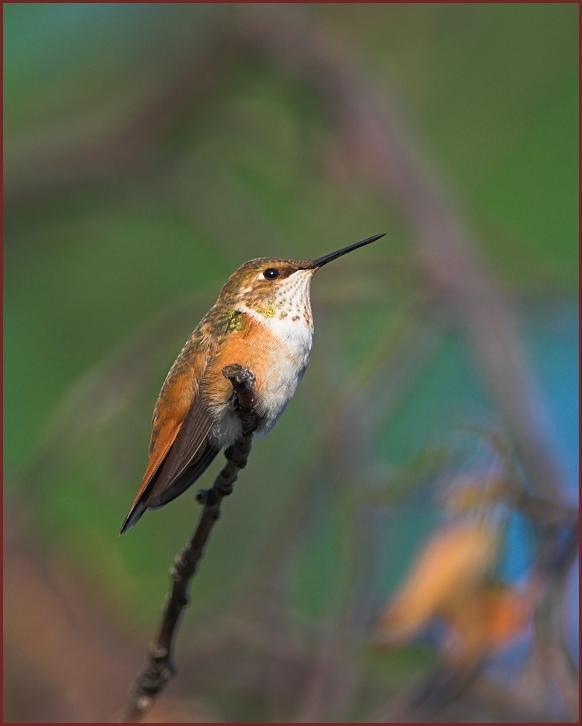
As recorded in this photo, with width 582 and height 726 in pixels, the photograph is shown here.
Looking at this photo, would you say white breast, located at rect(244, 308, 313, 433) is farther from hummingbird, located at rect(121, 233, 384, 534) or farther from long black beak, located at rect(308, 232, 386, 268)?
long black beak, located at rect(308, 232, 386, 268)

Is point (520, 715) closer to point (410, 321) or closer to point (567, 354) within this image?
point (410, 321)

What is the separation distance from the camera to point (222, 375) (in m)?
2.22

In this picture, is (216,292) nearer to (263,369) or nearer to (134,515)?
(263,369)

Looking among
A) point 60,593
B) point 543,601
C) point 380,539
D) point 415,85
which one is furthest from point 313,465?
point 415,85

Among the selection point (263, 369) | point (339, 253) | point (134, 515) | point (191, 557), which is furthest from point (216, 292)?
point (191, 557)

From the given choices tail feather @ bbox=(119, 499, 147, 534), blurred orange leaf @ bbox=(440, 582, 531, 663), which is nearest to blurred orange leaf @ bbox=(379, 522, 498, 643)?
blurred orange leaf @ bbox=(440, 582, 531, 663)

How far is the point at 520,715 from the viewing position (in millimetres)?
2760

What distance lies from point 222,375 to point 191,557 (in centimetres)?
49

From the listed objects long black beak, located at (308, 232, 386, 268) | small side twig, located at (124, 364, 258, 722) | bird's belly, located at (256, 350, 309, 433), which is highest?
long black beak, located at (308, 232, 386, 268)

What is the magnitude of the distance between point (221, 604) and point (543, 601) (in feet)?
7.92

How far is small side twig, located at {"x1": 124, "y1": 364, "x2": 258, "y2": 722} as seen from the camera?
6.13 ft

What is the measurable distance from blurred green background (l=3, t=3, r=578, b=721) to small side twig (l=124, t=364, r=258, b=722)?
1.80 feet

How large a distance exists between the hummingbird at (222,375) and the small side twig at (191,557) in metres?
0.08

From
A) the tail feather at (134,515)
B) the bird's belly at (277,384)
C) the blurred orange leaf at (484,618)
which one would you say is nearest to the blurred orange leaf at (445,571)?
the blurred orange leaf at (484,618)
